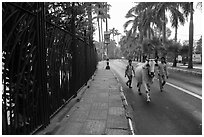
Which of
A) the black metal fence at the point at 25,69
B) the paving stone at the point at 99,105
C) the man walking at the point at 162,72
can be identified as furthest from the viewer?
the man walking at the point at 162,72

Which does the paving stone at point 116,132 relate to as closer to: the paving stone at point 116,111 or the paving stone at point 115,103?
the paving stone at point 116,111

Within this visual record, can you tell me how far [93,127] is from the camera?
17.0 feet

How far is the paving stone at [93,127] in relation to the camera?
15.8ft

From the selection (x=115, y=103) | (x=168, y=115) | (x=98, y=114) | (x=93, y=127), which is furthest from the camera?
(x=115, y=103)

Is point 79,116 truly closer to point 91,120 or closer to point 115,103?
point 91,120

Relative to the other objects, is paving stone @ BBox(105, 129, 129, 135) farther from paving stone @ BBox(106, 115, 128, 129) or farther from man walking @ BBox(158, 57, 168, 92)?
man walking @ BBox(158, 57, 168, 92)

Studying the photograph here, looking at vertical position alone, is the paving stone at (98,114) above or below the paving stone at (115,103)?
A: above

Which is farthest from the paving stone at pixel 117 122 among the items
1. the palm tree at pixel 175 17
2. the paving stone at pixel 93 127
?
the palm tree at pixel 175 17

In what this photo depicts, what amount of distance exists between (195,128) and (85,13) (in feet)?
17.5

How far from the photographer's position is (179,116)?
6.52m

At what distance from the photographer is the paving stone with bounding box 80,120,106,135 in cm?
482

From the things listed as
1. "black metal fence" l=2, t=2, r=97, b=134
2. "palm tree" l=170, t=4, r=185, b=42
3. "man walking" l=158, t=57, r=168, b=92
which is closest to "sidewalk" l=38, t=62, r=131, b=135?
"black metal fence" l=2, t=2, r=97, b=134

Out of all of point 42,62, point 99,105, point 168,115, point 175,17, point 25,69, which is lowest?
point 168,115

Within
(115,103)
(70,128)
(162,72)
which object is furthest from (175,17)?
(70,128)
